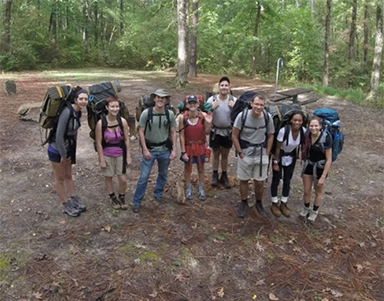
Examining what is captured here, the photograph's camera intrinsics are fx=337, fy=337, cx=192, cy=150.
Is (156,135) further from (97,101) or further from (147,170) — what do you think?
(97,101)

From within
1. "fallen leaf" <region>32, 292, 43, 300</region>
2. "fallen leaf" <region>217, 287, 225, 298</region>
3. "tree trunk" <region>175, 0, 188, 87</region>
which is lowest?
"fallen leaf" <region>217, 287, 225, 298</region>

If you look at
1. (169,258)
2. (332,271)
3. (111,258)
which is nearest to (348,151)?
(332,271)

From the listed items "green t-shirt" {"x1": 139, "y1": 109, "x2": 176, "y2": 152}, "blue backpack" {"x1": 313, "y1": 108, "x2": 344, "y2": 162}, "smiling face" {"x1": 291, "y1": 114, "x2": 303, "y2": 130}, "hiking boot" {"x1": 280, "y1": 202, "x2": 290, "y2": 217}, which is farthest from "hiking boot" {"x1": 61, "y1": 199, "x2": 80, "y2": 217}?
"blue backpack" {"x1": 313, "y1": 108, "x2": 344, "y2": 162}

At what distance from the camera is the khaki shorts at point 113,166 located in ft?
15.5

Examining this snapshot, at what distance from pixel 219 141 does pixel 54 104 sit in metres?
2.67

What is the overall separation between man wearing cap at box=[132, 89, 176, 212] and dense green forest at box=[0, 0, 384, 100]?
1305 cm

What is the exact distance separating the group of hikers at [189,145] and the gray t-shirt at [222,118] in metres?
0.14

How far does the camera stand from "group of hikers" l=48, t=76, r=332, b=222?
4.47 metres

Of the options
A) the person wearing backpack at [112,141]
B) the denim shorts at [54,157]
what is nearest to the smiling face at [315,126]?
the person wearing backpack at [112,141]

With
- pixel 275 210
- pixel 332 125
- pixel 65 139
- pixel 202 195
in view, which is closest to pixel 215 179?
pixel 202 195

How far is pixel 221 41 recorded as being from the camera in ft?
87.8

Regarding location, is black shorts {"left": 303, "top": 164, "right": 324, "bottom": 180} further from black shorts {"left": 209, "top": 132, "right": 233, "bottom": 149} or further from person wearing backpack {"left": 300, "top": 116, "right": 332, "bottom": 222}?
black shorts {"left": 209, "top": 132, "right": 233, "bottom": 149}

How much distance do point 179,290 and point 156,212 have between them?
5.32 ft

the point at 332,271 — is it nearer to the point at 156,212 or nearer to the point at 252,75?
the point at 156,212
